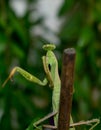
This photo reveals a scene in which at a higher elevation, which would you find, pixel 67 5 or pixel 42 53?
pixel 67 5

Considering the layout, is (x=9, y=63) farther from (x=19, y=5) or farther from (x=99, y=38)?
(x=19, y=5)

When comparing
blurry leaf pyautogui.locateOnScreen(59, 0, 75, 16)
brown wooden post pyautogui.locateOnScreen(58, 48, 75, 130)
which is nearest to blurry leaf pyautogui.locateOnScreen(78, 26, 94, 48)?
blurry leaf pyautogui.locateOnScreen(59, 0, 75, 16)

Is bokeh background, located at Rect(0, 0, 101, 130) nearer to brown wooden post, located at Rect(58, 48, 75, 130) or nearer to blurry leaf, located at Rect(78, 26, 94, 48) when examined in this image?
blurry leaf, located at Rect(78, 26, 94, 48)

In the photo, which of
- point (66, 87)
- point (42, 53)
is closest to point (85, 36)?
point (42, 53)

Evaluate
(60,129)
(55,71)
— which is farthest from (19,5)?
(60,129)

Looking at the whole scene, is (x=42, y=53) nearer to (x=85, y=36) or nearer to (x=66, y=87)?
(x=85, y=36)

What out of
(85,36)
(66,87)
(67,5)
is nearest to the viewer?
(66,87)

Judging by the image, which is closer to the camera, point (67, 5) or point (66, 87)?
point (66, 87)

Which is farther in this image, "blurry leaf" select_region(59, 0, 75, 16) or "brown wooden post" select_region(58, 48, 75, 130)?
"blurry leaf" select_region(59, 0, 75, 16)
